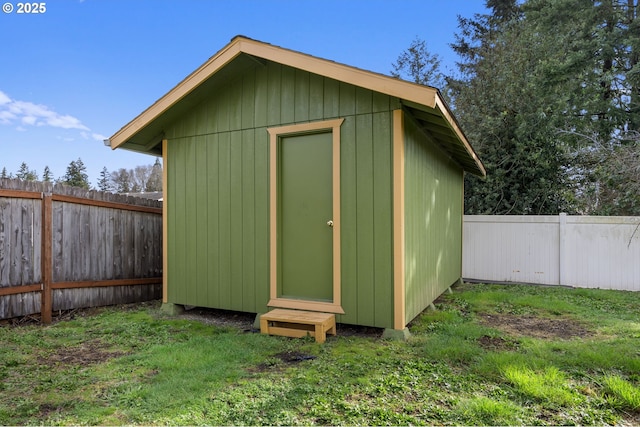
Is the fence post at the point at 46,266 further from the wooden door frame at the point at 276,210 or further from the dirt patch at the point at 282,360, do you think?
the dirt patch at the point at 282,360

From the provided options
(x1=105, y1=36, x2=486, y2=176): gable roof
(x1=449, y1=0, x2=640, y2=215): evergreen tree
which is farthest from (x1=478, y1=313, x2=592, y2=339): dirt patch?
(x1=449, y1=0, x2=640, y2=215): evergreen tree

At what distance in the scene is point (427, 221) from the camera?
4.75m

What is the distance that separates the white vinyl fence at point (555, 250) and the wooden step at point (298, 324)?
508 cm

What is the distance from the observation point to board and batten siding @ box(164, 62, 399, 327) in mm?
3742

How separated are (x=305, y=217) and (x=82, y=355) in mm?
→ 2472

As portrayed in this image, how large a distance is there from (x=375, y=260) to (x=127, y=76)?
46.9 ft

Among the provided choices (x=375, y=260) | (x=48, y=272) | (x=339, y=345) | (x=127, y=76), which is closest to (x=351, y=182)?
(x=375, y=260)

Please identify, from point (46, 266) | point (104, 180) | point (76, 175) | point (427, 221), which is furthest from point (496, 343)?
point (104, 180)

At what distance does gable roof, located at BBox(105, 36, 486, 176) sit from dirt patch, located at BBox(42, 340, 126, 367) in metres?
2.46

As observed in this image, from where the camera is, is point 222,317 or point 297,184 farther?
point 222,317

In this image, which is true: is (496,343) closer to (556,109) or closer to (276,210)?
(276,210)

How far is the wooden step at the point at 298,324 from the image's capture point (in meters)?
3.58

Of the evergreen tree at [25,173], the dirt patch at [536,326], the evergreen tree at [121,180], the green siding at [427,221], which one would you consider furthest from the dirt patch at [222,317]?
the evergreen tree at [25,173]

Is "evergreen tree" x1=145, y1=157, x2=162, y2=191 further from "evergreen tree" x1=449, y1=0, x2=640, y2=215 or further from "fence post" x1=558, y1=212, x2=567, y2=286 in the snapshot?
"fence post" x1=558, y1=212, x2=567, y2=286
